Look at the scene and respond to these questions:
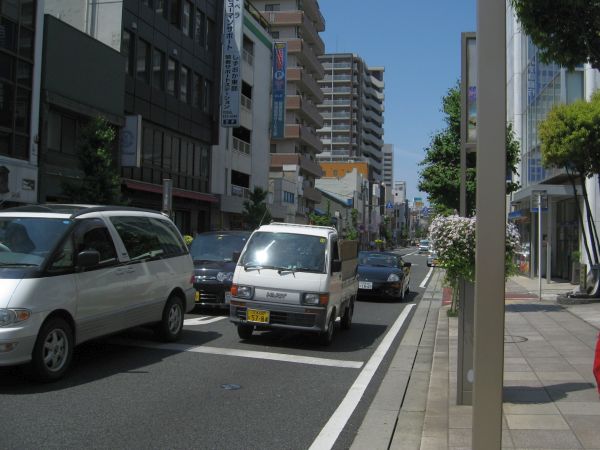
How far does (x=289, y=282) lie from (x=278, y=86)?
4087 centimetres

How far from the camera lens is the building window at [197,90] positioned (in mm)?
35312

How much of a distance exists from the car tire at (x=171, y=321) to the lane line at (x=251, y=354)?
17cm

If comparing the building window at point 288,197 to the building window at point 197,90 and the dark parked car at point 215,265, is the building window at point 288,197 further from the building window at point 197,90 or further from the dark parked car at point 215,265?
the dark parked car at point 215,265

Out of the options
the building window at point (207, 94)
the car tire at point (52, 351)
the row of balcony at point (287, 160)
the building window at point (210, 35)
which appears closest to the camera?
the car tire at point (52, 351)

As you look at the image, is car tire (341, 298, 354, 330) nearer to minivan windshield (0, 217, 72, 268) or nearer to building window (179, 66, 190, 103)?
minivan windshield (0, 217, 72, 268)

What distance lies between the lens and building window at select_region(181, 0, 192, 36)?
3400 centimetres

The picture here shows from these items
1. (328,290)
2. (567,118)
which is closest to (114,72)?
(567,118)

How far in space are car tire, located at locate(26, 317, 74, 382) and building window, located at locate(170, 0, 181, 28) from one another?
28901mm

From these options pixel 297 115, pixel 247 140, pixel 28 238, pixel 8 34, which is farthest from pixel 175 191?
pixel 297 115

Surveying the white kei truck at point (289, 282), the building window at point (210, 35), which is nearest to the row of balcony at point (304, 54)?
the building window at point (210, 35)

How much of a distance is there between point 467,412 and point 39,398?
4186mm

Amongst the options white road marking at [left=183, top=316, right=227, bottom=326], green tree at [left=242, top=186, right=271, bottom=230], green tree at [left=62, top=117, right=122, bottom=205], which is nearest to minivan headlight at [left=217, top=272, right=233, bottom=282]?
white road marking at [left=183, top=316, right=227, bottom=326]

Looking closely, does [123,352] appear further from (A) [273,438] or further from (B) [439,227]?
(B) [439,227]

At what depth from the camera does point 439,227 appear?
7125mm
